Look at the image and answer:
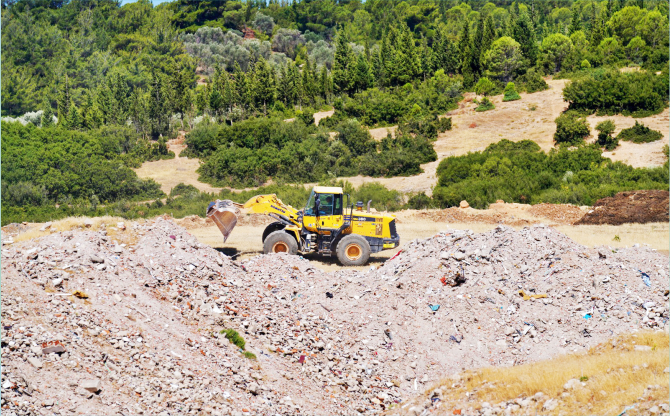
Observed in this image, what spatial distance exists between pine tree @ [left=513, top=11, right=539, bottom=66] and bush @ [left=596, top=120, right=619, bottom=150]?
67.5 feet

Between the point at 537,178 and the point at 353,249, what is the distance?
1835 centimetres

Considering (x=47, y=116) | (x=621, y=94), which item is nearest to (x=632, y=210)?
(x=621, y=94)

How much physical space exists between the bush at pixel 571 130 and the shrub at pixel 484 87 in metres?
12.6

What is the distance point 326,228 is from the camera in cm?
2064

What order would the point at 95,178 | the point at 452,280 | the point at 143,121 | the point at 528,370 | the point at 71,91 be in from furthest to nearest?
1. the point at 71,91
2. the point at 143,121
3. the point at 95,178
4. the point at 452,280
5. the point at 528,370

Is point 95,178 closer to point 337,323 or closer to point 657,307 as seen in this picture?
point 337,323

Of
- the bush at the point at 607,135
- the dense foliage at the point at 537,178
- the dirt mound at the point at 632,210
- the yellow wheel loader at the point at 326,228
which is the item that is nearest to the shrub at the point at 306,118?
the dense foliage at the point at 537,178

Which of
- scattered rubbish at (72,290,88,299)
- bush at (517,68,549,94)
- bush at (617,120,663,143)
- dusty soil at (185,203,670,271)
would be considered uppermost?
bush at (517,68,549,94)

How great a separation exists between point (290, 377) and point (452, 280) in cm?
544

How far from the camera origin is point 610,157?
40.5 metres

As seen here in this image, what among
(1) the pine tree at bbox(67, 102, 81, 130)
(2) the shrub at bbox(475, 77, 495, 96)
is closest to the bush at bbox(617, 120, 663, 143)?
(2) the shrub at bbox(475, 77, 495, 96)

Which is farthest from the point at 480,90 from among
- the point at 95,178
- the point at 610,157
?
the point at 95,178

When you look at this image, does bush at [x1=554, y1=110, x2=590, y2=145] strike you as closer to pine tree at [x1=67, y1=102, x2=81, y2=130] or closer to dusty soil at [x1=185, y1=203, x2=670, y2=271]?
dusty soil at [x1=185, y1=203, x2=670, y2=271]

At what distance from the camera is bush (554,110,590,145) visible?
4425 centimetres
